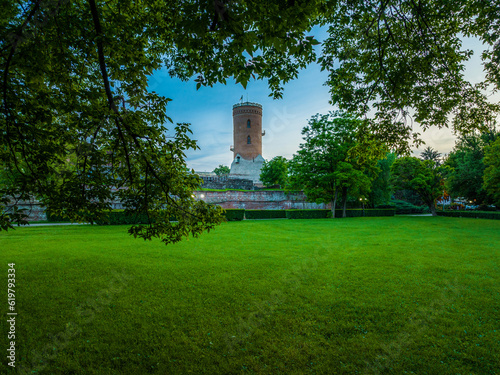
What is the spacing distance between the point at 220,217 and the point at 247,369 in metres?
2.46

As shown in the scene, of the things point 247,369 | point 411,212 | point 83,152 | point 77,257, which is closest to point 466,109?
point 247,369

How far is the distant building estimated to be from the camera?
5784 centimetres

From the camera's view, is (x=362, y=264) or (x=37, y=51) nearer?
(x=37, y=51)

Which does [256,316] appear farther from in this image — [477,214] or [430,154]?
[430,154]

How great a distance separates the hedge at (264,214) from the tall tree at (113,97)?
78.5 ft

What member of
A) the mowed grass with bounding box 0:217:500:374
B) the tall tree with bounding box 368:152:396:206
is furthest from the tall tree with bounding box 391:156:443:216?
the mowed grass with bounding box 0:217:500:374

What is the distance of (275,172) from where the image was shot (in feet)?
169

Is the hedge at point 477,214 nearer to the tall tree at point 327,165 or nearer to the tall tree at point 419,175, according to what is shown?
the tall tree at point 419,175

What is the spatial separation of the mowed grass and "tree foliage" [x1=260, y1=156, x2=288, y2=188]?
43277mm

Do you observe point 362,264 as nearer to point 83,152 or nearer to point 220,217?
point 220,217

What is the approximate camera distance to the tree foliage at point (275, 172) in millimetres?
51250

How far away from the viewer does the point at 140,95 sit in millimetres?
4832

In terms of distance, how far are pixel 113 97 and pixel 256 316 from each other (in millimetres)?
4641

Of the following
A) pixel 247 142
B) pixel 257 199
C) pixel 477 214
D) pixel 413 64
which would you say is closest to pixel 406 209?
pixel 477 214
